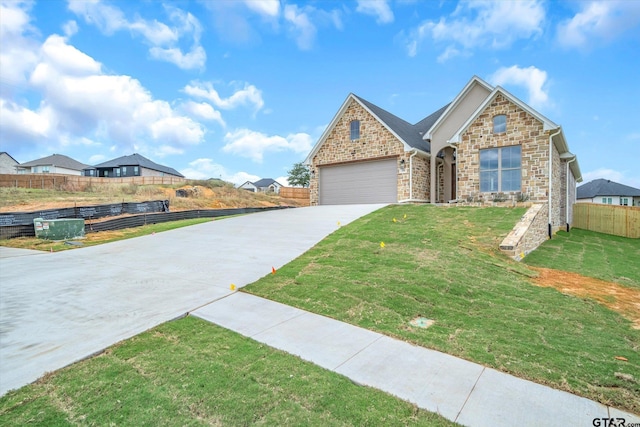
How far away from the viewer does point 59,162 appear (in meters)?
52.4

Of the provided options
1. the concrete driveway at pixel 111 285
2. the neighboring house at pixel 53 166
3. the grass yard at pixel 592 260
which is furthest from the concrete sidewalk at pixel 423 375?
the neighboring house at pixel 53 166

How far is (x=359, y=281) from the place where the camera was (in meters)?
6.08

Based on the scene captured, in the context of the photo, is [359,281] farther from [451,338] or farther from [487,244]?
[487,244]

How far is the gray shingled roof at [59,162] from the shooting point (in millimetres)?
51625

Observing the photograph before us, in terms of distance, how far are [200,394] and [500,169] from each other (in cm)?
1552

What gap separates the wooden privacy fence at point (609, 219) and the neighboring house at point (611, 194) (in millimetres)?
23327

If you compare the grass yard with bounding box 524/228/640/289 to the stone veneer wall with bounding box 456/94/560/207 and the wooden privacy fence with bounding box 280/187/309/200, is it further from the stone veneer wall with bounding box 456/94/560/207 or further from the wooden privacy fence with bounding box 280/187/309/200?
the wooden privacy fence with bounding box 280/187/309/200

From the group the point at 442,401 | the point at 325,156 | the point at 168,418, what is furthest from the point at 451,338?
the point at 325,156

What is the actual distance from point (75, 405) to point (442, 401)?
322cm

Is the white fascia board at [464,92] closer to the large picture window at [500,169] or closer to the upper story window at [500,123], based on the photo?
the upper story window at [500,123]

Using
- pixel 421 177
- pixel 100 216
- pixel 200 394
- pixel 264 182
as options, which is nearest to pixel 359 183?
pixel 421 177

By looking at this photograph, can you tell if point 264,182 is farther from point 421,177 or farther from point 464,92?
point 464,92

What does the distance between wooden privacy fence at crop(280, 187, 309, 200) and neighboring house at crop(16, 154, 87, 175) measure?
4372cm

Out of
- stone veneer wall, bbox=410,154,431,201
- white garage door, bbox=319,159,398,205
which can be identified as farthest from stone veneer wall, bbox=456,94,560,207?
white garage door, bbox=319,159,398,205
